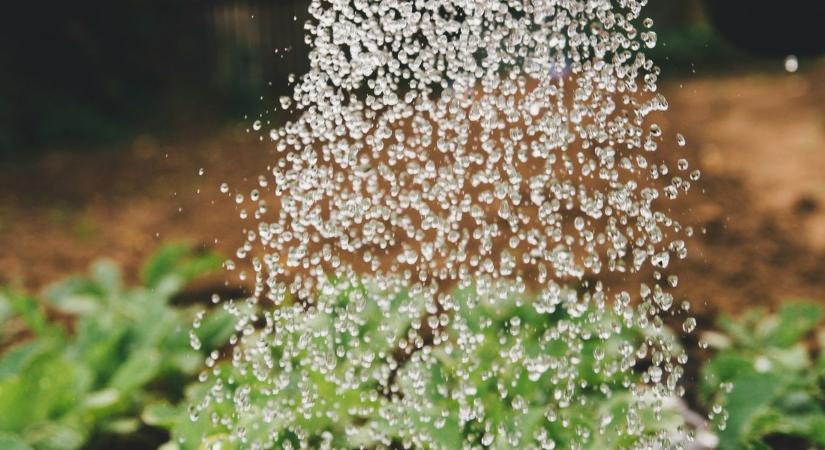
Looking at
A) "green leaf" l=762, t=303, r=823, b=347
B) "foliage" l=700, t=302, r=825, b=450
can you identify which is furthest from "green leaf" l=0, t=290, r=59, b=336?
"green leaf" l=762, t=303, r=823, b=347

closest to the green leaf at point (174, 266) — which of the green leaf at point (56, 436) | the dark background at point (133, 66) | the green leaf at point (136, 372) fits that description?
the green leaf at point (136, 372)

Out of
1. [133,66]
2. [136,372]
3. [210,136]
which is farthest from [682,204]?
[133,66]

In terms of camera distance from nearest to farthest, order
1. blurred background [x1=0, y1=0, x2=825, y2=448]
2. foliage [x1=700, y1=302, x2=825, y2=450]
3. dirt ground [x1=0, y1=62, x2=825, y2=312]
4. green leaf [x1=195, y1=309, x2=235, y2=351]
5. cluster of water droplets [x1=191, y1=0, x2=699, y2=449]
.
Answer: cluster of water droplets [x1=191, y1=0, x2=699, y2=449] → foliage [x1=700, y1=302, x2=825, y2=450] → green leaf [x1=195, y1=309, x2=235, y2=351] → blurred background [x1=0, y1=0, x2=825, y2=448] → dirt ground [x1=0, y1=62, x2=825, y2=312]

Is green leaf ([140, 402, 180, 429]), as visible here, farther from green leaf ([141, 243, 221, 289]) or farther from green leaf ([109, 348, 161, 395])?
green leaf ([141, 243, 221, 289])

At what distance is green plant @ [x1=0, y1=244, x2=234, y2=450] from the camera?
219cm

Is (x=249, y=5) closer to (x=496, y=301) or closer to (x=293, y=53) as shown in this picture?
(x=293, y=53)

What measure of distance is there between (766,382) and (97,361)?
1774 mm

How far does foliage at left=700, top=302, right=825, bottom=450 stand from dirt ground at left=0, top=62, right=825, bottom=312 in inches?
22.9

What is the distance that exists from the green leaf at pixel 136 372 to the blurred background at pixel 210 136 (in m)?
0.15

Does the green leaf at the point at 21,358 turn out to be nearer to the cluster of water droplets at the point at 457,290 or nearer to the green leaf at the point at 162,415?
the green leaf at the point at 162,415

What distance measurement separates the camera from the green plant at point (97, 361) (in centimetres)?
219

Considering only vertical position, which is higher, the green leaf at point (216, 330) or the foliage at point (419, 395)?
the green leaf at point (216, 330)

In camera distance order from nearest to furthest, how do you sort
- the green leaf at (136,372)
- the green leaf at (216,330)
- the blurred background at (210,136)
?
the green leaf at (136,372)
the green leaf at (216,330)
the blurred background at (210,136)

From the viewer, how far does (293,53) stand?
7.23 metres
